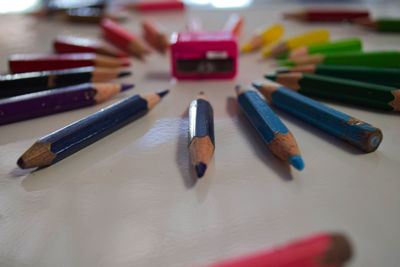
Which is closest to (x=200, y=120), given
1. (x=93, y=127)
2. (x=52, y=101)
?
(x=93, y=127)

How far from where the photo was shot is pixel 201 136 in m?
0.42

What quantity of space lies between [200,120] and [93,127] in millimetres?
152

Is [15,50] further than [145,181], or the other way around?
[15,50]

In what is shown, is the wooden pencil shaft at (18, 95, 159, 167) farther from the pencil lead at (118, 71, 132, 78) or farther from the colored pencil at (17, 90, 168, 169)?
the pencil lead at (118, 71, 132, 78)

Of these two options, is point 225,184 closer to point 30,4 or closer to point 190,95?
point 190,95

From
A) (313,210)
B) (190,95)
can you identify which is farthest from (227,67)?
(313,210)

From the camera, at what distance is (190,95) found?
64 centimetres

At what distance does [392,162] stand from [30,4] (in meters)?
1.34

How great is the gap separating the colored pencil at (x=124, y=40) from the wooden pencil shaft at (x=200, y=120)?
0.36 m

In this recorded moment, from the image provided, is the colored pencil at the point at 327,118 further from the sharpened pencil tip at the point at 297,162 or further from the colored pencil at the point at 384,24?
the colored pencil at the point at 384,24

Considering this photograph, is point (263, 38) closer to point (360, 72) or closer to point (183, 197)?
point (360, 72)

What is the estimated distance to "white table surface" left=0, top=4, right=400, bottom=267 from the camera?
328mm

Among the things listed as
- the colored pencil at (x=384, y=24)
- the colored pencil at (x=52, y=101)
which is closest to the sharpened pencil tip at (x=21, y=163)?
the colored pencil at (x=52, y=101)

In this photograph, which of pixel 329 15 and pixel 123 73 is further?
pixel 329 15
